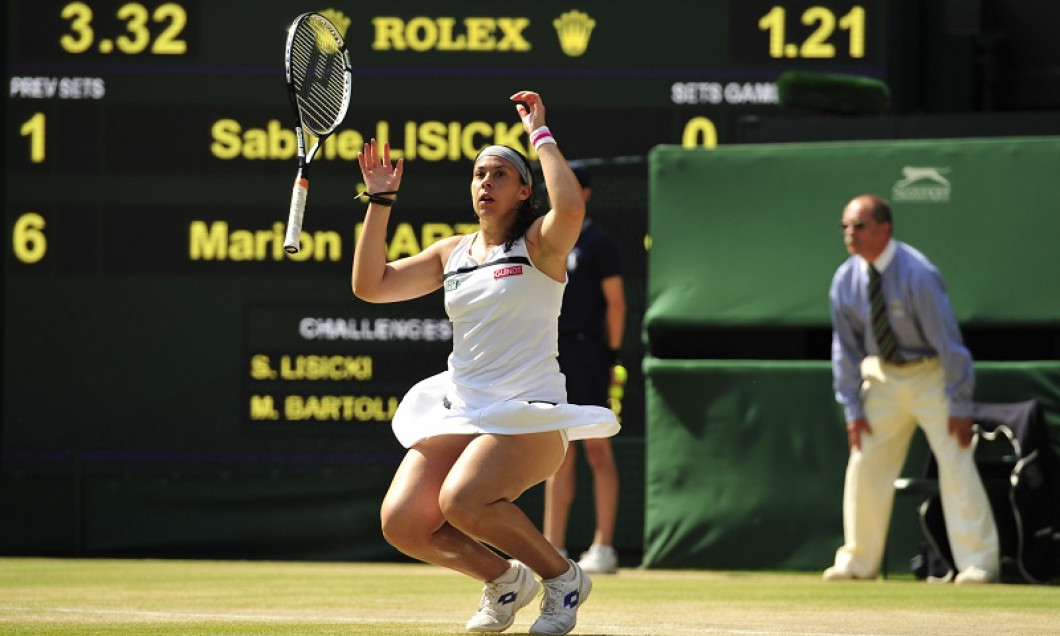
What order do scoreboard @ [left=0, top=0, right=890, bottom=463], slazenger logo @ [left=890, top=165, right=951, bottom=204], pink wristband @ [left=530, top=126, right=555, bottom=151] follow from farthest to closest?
scoreboard @ [left=0, top=0, right=890, bottom=463], slazenger logo @ [left=890, top=165, right=951, bottom=204], pink wristband @ [left=530, top=126, right=555, bottom=151]

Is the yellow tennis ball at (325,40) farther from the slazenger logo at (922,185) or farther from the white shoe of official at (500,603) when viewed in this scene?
the slazenger logo at (922,185)

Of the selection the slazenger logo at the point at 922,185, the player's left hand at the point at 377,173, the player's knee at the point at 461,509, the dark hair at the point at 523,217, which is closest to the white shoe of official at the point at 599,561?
the slazenger logo at the point at 922,185

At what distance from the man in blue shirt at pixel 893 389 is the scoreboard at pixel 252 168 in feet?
5.85

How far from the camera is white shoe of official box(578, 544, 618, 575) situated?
9.12 meters

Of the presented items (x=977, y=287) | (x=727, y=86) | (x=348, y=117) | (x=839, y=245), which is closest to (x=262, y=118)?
(x=348, y=117)

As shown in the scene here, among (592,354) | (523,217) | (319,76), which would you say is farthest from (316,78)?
(592,354)

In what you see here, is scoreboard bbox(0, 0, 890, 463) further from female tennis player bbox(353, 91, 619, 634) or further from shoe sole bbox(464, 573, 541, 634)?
shoe sole bbox(464, 573, 541, 634)

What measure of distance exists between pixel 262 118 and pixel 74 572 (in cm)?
261

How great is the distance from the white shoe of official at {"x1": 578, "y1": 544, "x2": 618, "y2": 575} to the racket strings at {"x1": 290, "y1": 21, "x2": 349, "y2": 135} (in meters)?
3.24

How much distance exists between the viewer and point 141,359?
33.6 ft

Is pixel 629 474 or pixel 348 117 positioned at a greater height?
pixel 348 117

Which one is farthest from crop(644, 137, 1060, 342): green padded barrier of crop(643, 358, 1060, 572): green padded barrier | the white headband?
the white headband

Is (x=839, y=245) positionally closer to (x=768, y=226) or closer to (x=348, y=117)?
(x=768, y=226)

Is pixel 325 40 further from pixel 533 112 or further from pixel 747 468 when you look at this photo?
pixel 747 468
